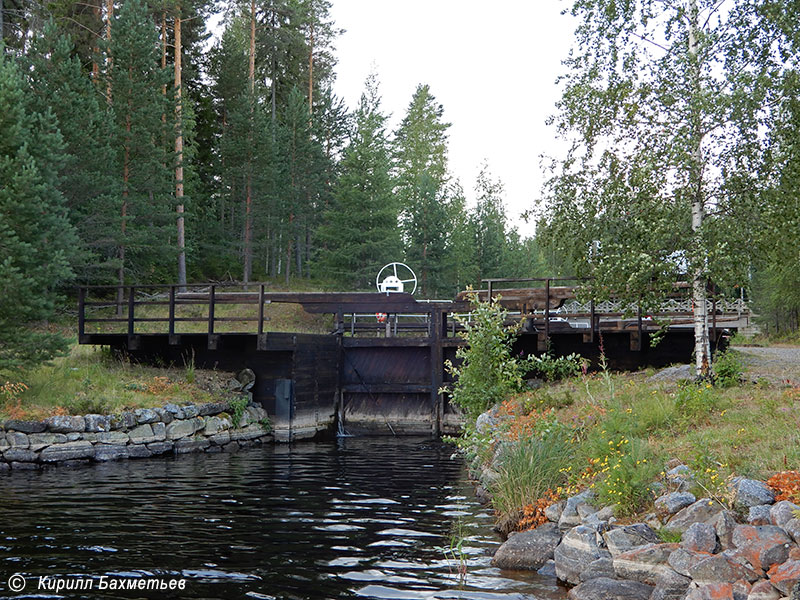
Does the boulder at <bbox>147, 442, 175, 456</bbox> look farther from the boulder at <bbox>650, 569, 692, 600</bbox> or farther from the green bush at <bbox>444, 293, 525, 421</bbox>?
the boulder at <bbox>650, 569, 692, 600</bbox>

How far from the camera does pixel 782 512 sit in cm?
674

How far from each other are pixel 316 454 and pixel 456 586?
36.6 feet

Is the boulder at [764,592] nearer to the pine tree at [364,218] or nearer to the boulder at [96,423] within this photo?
the boulder at [96,423]

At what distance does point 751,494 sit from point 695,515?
0.57m

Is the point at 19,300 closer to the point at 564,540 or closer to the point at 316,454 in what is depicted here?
the point at 316,454

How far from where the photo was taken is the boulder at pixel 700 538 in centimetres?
686

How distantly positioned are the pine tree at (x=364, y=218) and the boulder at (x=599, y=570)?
1239 inches

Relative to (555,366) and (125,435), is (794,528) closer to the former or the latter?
(555,366)

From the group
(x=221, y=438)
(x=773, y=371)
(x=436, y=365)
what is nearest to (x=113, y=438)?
(x=221, y=438)

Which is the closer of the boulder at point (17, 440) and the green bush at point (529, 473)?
the green bush at point (529, 473)

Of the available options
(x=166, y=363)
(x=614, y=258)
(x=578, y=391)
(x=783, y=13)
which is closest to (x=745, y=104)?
(x=783, y=13)

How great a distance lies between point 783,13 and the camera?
12.9 m

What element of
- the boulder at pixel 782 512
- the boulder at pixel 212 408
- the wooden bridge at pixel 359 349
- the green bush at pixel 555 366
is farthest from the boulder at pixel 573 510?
the boulder at pixel 212 408

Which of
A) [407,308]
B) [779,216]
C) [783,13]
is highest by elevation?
[783,13]
